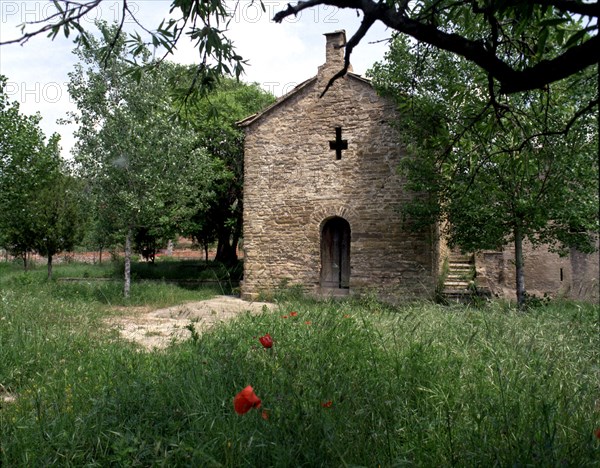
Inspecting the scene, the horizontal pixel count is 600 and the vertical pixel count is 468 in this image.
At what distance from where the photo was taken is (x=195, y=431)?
104 inches

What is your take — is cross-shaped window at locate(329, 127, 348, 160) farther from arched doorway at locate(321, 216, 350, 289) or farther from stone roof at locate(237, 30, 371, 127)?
arched doorway at locate(321, 216, 350, 289)

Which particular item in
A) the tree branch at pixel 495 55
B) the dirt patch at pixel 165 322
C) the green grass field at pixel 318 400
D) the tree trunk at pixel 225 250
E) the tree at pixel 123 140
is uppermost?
the tree at pixel 123 140

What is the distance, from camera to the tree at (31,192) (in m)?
12.8

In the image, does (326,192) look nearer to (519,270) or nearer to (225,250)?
(519,270)

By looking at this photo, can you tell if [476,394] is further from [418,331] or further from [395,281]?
[395,281]

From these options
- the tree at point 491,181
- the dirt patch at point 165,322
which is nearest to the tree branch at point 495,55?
the dirt patch at point 165,322

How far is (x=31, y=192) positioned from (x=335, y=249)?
10822 millimetres

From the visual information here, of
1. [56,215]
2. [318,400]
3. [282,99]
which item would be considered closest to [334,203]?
[282,99]

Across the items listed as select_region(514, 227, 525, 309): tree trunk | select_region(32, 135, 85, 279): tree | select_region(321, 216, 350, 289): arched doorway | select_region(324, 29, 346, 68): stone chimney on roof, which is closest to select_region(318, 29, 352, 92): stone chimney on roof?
select_region(324, 29, 346, 68): stone chimney on roof

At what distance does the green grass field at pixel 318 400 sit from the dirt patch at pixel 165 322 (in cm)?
99

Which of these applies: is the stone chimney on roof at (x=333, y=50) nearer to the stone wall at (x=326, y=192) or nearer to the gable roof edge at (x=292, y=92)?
the stone wall at (x=326, y=192)

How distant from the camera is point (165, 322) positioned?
9023 millimetres

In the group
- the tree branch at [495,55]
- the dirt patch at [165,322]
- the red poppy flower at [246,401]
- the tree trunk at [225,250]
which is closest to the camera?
the red poppy flower at [246,401]

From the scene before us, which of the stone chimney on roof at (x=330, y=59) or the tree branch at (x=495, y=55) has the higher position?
the stone chimney on roof at (x=330, y=59)
